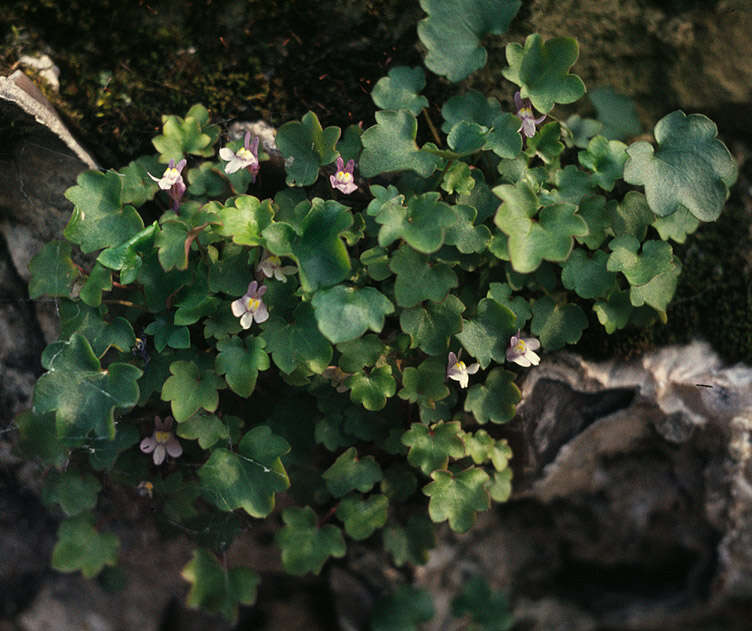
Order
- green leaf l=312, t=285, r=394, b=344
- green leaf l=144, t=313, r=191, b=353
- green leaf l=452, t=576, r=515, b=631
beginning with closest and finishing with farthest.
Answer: green leaf l=312, t=285, r=394, b=344, green leaf l=144, t=313, r=191, b=353, green leaf l=452, t=576, r=515, b=631

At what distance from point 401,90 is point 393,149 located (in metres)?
0.28

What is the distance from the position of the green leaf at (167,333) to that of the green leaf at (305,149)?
547 millimetres

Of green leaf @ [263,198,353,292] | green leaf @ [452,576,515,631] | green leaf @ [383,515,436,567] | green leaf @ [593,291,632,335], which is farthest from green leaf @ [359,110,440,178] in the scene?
green leaf @ [452,576,515,631]

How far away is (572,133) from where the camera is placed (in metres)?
2.20

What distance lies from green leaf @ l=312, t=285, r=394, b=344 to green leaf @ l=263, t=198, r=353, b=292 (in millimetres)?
40

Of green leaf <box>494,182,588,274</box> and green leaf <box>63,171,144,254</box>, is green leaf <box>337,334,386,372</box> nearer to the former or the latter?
green leaf <box>494,182,588,274</box>

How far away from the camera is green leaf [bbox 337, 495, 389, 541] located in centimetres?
214

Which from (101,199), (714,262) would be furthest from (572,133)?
(101,199)

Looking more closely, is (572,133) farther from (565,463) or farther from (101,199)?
(101,199)

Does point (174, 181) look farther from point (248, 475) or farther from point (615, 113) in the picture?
point (615, 113)

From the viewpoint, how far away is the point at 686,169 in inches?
73.4

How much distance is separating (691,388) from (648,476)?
48 cm

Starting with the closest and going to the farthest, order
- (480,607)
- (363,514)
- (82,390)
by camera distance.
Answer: (82,390) < (363,514) < (480,607)

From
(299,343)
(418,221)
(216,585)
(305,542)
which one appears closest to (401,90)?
(418,221)
